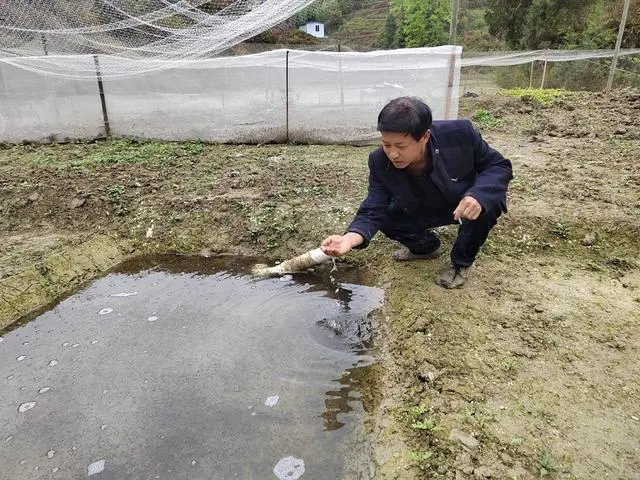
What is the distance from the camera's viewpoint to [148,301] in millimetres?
3434

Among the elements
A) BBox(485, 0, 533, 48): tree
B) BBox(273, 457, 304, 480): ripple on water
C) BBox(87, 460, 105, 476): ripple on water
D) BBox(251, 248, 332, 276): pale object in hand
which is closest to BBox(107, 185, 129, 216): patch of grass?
BBox(251, 248, 332, 276): pale object in hand

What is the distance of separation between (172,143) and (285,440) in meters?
5.40

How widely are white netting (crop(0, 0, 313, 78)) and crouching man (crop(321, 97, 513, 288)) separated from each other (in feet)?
11.1

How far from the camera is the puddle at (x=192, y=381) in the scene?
2.13 m

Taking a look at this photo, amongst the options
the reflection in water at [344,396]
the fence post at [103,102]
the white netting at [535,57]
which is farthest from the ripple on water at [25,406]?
the white netting at [535,57]

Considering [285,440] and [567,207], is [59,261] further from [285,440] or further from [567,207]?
[567,207]

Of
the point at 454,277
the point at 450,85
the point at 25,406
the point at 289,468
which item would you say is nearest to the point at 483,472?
the point at 289,468

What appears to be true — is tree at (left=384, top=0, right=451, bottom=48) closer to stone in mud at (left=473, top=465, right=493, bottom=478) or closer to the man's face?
the man's face

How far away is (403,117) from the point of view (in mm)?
2439

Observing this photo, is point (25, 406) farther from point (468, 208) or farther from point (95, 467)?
point (468, 208)

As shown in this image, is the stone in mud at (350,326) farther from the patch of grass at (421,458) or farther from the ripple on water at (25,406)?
the ripple on water at (25,406)

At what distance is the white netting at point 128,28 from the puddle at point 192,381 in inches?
140

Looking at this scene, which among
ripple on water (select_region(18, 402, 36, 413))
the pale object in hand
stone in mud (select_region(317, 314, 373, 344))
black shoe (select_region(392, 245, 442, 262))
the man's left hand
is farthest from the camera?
black shoe (select_region(392, 245, 442, 262))

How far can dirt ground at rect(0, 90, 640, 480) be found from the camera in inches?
78.4
